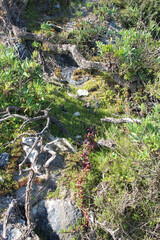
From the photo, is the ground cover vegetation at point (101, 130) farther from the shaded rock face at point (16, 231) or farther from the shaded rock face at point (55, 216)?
the shaded rock face at point (16, 231)

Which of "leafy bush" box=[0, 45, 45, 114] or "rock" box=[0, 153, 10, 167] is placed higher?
"leafy bush" box=[0, 45, 45, 114]

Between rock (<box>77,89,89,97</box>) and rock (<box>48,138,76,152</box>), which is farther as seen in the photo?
rock (<box>77,89,89,97</box>)

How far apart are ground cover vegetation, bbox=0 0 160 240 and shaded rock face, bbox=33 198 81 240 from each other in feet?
0.54

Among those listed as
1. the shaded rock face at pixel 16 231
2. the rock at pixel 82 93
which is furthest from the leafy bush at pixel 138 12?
the shaded rock face at pixel 16 231

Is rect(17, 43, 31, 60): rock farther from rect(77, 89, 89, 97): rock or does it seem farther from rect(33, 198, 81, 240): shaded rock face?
rect(33, 198, 81, 240): shaded rock face

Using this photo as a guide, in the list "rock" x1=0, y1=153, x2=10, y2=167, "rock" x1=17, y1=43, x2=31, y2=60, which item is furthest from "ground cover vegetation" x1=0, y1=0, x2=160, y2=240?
"rock" x1=17, y1=43, x2=31, y2=60

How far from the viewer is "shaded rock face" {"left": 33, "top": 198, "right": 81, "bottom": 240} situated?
12.7ft

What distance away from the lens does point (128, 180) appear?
426 cm

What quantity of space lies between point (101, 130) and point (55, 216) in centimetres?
263

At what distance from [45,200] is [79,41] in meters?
6.52

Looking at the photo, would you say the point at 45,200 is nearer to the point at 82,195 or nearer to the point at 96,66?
the point at 82,195

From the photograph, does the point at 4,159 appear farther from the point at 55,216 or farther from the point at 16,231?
the point at 55,216

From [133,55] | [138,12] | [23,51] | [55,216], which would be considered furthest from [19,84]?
[138,12]

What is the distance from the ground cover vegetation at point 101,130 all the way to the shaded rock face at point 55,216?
0.54 feet
